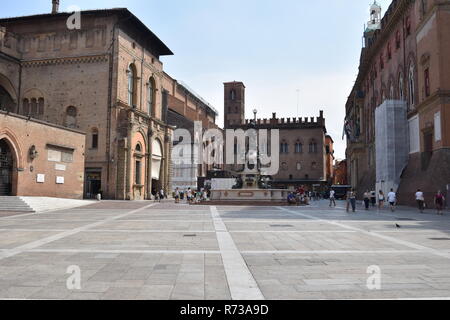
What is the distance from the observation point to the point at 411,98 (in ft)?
109

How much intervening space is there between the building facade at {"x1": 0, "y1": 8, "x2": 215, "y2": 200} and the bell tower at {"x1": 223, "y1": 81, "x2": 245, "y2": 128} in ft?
190

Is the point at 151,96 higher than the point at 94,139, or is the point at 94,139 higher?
the point at 151,96

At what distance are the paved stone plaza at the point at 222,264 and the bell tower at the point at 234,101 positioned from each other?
295ft

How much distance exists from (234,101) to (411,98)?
2804 inches

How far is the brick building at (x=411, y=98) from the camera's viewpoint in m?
26.7

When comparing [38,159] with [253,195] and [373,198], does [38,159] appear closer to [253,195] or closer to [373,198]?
[253,195]

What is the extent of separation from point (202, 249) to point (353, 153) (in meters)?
49.8

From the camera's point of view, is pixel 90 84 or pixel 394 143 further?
pixel 90 84

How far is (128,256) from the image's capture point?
8414 millimetres

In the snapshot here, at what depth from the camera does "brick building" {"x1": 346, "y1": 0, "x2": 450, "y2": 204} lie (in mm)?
26656

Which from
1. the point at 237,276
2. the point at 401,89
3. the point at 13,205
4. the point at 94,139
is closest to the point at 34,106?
the point at 94,139
